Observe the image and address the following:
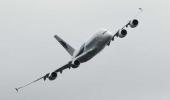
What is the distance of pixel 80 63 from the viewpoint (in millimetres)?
122062

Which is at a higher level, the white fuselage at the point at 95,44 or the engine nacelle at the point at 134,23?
the white fuselage at the point at 95,44

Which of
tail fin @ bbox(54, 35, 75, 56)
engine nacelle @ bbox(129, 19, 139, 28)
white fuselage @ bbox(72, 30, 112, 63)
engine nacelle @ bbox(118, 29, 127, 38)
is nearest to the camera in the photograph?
engine nacelle @ bbox(129, 19, 139, 28)

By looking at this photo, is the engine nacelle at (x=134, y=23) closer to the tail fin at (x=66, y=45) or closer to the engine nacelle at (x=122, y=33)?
the engine nacelle at (x=122, y=33)

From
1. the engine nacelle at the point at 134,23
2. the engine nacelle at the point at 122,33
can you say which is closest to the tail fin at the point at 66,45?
the engine nacelle at the point at 122,33

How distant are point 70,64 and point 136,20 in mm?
25064

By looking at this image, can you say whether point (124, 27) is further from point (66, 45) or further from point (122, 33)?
point (66, 45)

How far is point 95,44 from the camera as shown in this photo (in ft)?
404

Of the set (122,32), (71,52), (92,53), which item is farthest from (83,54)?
(71,52)

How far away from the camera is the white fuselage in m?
122

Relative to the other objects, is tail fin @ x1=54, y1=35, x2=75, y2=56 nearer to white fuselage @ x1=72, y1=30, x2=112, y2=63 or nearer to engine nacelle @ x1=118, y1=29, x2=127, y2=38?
white fuselage @ x1=72, y1=30, x2=112, y2=63

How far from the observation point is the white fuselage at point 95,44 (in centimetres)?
12238

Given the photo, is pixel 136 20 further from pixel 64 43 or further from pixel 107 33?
pixel 64 43

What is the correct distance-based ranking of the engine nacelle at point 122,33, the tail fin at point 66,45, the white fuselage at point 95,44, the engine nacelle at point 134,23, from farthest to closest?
the tail fin at point 66,45 → the white fuselage at point 95,44 → the engine nacelle at point 122,33 → the engine nacelle at point 134,23

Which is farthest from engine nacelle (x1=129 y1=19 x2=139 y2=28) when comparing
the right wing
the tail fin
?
the tail fin
